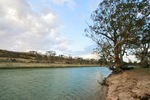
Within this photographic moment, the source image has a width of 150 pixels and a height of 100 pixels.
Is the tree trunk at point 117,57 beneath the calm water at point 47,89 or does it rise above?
above

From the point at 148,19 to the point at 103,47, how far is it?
9.60m

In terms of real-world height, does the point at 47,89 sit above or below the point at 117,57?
below

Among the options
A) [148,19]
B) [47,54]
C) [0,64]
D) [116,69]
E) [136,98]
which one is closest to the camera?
[136,98]

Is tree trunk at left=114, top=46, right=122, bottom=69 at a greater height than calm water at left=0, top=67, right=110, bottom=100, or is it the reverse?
tree trunk at left=114, top=46, right=122, bottom=69

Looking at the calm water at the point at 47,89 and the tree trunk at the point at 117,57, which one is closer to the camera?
the calm water at the point at 47,89

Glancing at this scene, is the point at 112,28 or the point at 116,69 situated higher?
the point at 112,28

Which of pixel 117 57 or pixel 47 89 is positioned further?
pixel 117 57

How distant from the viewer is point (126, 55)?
1540 inches

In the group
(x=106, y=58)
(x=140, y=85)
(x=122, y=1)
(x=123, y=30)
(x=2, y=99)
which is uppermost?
(x=122, y=1)

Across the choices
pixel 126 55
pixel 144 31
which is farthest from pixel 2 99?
pixel 144 31

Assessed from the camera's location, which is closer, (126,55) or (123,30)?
(123,30)

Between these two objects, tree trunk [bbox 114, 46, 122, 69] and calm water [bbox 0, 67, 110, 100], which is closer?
calm water [bbox 0, 67, 110, 100]

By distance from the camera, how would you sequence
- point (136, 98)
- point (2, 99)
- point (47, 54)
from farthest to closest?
point (47, 54) < point (2, 99) < point (136, 98)

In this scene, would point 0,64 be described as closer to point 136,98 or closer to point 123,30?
point 123,30
